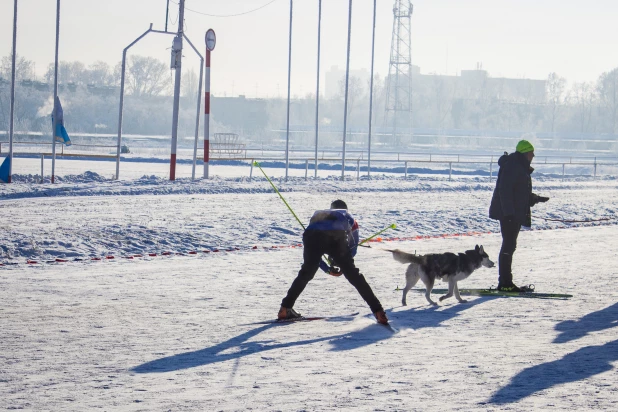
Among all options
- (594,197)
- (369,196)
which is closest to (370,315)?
(369,196)

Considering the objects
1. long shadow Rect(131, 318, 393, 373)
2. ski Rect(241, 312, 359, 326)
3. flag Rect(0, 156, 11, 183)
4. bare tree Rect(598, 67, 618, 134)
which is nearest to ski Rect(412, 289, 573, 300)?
ski Rect(241, 312, 359, 326)

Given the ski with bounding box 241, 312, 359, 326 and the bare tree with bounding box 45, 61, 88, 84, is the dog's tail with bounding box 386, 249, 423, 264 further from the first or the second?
the bare tree with bounding box 45, 61, 88, 84

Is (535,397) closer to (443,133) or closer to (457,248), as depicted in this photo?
(457,248)

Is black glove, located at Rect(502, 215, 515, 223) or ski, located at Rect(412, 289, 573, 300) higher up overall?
black glove, located at Rect(502, 215, 515, 223)

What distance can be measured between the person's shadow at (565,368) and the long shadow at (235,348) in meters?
1.69

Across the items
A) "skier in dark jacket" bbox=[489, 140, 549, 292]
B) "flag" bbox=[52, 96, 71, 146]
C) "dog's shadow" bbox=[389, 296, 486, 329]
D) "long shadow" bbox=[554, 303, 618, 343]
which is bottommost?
"dog's shadow" bbox=[389, 296, 486, 329]

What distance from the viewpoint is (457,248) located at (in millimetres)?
17672

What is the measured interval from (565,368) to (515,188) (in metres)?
3.93

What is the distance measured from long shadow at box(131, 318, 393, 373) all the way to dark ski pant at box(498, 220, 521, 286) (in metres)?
2.80

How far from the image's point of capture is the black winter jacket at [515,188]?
11.1m

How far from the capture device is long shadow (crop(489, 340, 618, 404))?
6.84m

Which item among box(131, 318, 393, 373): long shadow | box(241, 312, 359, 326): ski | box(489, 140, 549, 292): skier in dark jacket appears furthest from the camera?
box(489, 140, 549, 292): skier in dark jacket

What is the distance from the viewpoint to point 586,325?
31.6ft

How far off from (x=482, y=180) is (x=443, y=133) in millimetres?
104725
